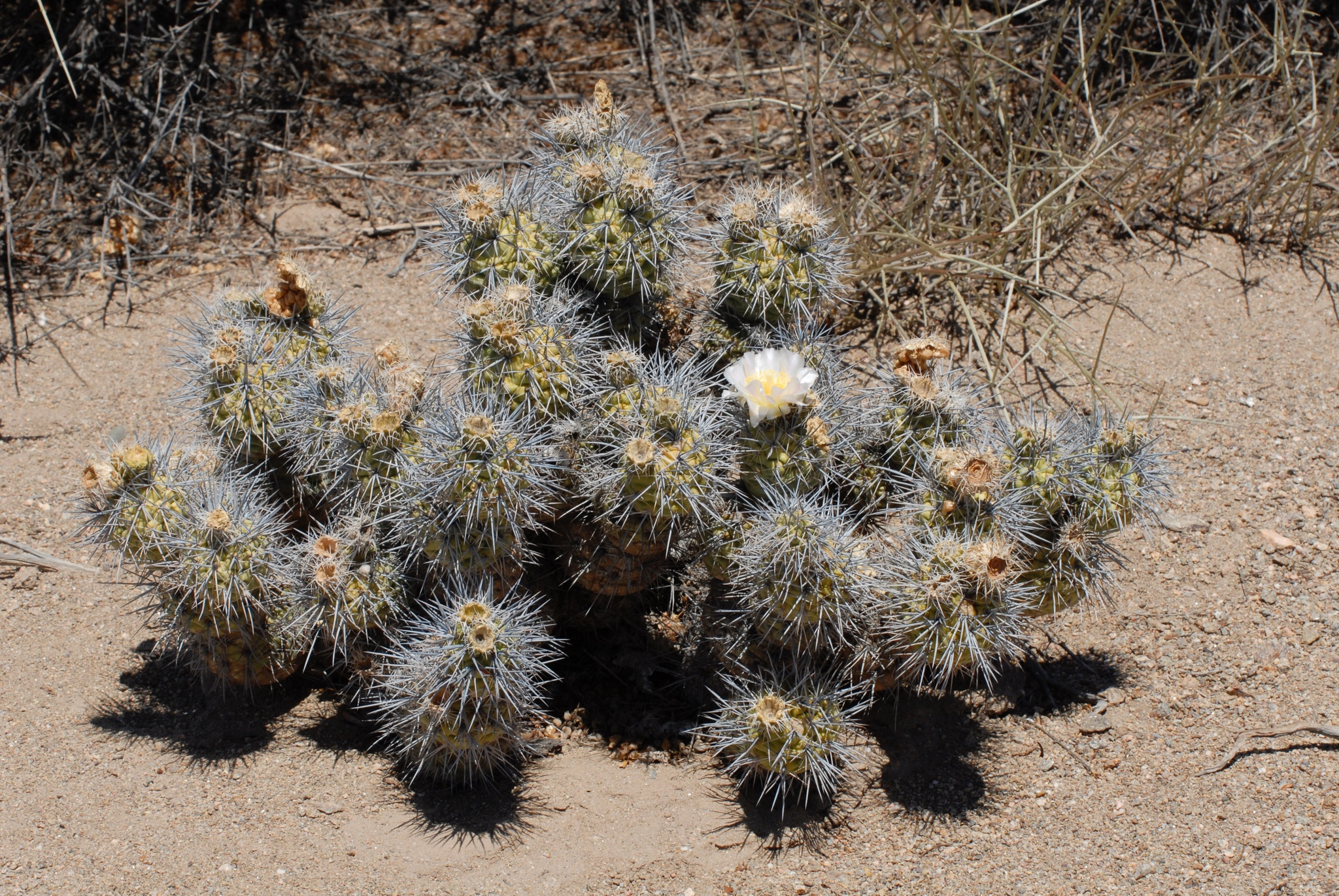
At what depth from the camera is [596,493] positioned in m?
2.41

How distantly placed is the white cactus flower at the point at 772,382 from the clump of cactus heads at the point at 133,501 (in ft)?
4.52

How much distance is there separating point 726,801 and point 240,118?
12.5 feet

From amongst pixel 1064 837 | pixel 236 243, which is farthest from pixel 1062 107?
pixel 236 243

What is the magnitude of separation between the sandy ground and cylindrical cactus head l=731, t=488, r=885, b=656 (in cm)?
51

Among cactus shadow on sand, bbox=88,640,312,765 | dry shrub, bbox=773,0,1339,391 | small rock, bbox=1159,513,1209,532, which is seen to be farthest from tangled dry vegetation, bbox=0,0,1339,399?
cactus shadow on sand, bbox=88,640,312,765

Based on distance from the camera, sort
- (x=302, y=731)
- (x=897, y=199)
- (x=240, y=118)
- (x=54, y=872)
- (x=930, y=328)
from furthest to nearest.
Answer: (x=240, y=118), (x=897, y=199), (x=930, y=328), (x=302, y=731), (x=54, y=872)

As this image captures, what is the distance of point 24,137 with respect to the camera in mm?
4488

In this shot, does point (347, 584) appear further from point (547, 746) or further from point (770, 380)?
point (770, 380)

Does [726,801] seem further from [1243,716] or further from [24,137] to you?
[24,137]

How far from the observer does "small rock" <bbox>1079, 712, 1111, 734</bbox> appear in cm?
271

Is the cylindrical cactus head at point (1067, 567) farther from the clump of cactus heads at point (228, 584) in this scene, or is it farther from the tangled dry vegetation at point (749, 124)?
the clump of cactus heads at point (228, 584)

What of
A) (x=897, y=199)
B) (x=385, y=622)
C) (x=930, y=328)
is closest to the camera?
(x=385, y=622)

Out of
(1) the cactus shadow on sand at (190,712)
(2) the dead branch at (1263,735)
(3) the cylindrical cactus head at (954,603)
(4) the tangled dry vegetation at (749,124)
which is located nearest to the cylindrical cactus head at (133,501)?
(1) the cactus shadow on sand at (190,712)

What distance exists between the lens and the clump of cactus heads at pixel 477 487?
224 centimetres
